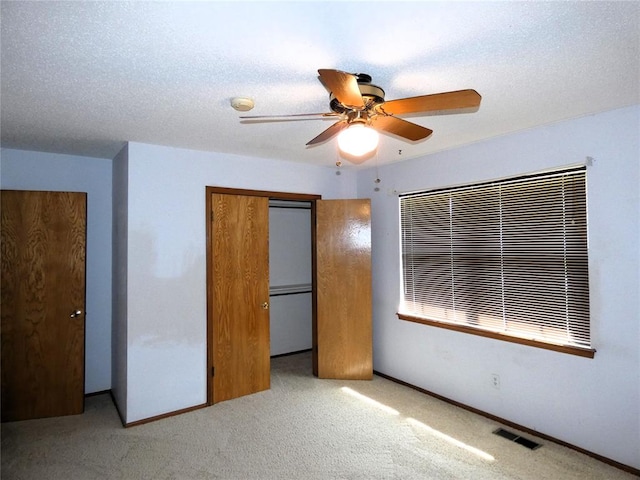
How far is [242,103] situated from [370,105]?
81cm

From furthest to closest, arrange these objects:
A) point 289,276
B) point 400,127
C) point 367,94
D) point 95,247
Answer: point 289,276 < point 95,247 < point 400,127 < point 367,94

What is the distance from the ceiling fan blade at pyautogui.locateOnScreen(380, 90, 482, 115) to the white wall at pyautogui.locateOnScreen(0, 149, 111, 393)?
325 cm

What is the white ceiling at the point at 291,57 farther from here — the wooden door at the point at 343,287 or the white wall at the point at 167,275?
the wooden door at the point at 343,287

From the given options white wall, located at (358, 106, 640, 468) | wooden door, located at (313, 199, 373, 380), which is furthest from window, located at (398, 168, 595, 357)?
wooden door, located at (313, 199, 373, 380)

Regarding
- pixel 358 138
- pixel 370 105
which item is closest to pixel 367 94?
pixel 370 105

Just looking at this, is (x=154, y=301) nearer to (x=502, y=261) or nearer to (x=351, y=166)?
(x=351, y=166)

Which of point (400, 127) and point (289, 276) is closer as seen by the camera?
point (400, 127)

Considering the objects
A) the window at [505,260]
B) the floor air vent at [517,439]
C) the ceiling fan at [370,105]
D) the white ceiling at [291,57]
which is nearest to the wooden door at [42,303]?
the white ceiling at [291,57]

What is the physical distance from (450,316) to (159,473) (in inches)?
105

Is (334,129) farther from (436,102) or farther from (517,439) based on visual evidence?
(517,439)

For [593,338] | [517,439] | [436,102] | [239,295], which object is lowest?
[517,439]

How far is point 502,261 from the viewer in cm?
315

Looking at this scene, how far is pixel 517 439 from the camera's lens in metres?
2.85

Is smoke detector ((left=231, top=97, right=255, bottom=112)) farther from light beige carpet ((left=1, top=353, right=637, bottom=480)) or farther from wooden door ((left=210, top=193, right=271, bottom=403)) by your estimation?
light beige carpet ((left=1, top=353, right=637, bottom=480))
